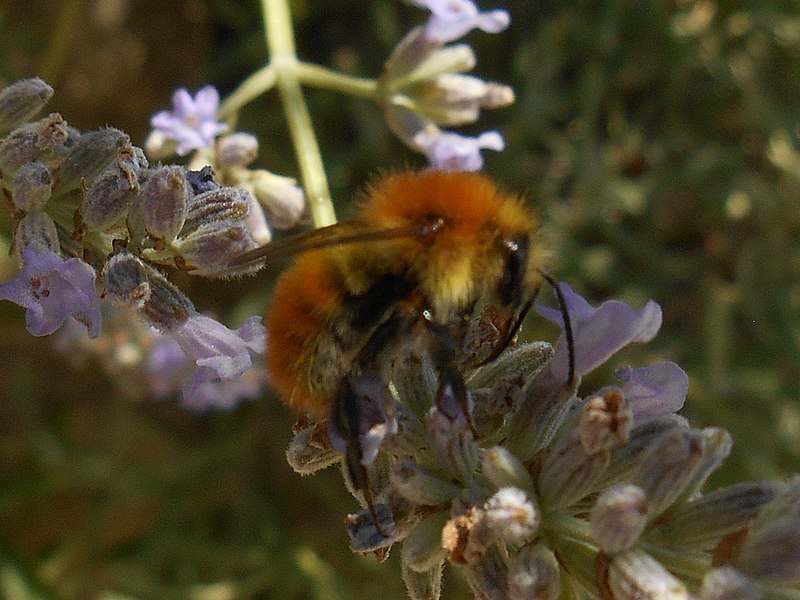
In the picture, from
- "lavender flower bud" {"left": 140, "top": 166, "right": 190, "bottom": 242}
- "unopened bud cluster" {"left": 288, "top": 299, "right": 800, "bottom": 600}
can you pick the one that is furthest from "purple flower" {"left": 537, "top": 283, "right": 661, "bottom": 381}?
"lavender flower bud" {"left": 140, "top": 166, "right": 190, "bottom": 242}

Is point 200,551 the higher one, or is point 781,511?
point 781,511

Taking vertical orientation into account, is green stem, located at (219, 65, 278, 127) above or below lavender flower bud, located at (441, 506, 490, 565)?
above

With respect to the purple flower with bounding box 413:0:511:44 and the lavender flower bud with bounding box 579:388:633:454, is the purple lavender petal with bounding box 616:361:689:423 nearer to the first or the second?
the lavender flower bud with bounding box 579:388:633:454

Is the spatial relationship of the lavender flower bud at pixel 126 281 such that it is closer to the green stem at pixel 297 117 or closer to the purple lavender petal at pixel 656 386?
the green stem at pixel 297 117

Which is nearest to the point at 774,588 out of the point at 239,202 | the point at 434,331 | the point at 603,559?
the point at 603,559

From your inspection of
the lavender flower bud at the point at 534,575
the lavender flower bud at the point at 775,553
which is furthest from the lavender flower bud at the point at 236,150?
the lavender flower bud at the point at 775,553

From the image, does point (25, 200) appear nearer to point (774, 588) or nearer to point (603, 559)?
point (603, 559)
